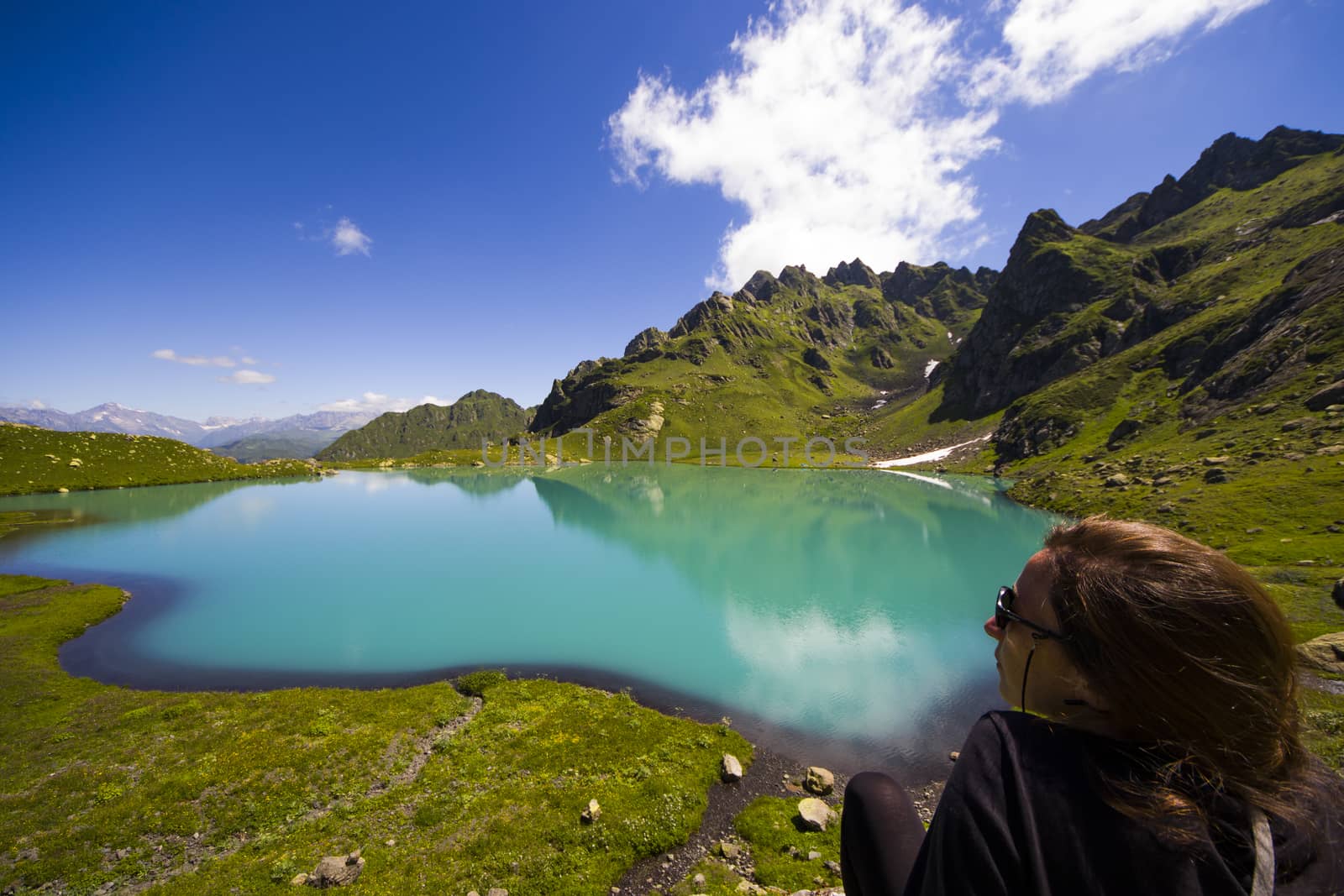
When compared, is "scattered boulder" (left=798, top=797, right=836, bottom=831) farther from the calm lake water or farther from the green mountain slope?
the green mountain slope

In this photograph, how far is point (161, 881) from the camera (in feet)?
44.4

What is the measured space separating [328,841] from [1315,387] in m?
126

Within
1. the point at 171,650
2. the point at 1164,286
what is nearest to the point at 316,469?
the point at 171,650

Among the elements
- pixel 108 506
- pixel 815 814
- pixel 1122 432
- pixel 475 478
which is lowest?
pixel 815 814

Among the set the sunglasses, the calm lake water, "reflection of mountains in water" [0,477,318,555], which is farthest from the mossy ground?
"reflection of mountains in water" [0,477,318,555]

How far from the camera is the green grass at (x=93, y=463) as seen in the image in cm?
9800

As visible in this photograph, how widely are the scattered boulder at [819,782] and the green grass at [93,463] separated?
14639 cm

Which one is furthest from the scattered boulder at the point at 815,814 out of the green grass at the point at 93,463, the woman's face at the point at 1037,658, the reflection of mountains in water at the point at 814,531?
the green grass at the point at 93,463

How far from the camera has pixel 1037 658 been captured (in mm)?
3117

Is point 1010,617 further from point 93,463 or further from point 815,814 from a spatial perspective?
point 93,463

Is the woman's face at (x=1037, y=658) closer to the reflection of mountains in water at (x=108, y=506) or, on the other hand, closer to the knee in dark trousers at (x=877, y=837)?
the knee in dark trousers at (x=877, y=837)

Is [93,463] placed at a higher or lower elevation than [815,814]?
higher

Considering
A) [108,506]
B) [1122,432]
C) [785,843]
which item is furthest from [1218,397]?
[108,506]

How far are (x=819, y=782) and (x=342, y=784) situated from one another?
16.7 m
